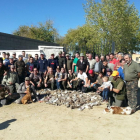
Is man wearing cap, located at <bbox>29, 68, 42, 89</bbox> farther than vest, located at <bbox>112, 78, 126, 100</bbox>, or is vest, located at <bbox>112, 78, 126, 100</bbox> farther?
man wearing cap, located at <bbox>29, 68, 42, 89</bbox>

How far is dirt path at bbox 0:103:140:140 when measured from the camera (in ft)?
12.9

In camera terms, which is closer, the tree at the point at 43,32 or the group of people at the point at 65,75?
the group of people at the point at 65,75

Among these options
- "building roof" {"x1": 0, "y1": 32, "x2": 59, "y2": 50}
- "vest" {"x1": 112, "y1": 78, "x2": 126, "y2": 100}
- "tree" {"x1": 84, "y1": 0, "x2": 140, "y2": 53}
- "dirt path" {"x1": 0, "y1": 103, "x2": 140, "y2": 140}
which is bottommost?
"dirt path" {"x1": 0, "y1": 103, "x2": 140, "y2": 140}

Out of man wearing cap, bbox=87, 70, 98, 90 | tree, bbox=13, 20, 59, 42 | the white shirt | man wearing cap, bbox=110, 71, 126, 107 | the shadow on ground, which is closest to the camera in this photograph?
the shadow on ground

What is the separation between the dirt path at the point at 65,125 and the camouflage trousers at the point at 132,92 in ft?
1.10

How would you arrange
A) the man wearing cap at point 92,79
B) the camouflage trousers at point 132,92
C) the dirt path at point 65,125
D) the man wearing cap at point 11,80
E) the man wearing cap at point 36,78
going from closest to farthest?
the dirt path at point 65,125 < the camouflage trousers at point 132,92 < the man wearing cap at point 11,80 < the man wearing cap at point 92,79 < the man wearing cap at point 36,78

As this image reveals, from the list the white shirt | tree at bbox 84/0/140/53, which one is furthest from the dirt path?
tree at bbox 84/0/140/53

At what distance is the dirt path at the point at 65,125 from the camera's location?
3924 millimetres

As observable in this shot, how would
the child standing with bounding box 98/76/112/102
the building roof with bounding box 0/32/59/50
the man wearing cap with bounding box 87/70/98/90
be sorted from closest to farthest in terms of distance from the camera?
the child standing with bounding box 98/76/112/102 < the man wearing cap with bounding box 87/70/98/90 < the building roof with bounding box 0/32/59/50

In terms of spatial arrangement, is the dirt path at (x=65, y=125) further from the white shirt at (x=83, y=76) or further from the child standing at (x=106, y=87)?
the white shirt at (x=83, y=76)

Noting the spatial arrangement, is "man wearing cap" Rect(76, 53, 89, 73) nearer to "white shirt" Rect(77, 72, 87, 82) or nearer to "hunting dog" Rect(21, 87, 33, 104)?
"white shirt" Rect(77, 72, 87, 82)

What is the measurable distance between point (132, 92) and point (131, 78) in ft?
1.60

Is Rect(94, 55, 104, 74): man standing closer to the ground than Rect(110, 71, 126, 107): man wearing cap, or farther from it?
farther from it

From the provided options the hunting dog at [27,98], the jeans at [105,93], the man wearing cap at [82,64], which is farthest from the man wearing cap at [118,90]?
the hunting dog at [27,98]
